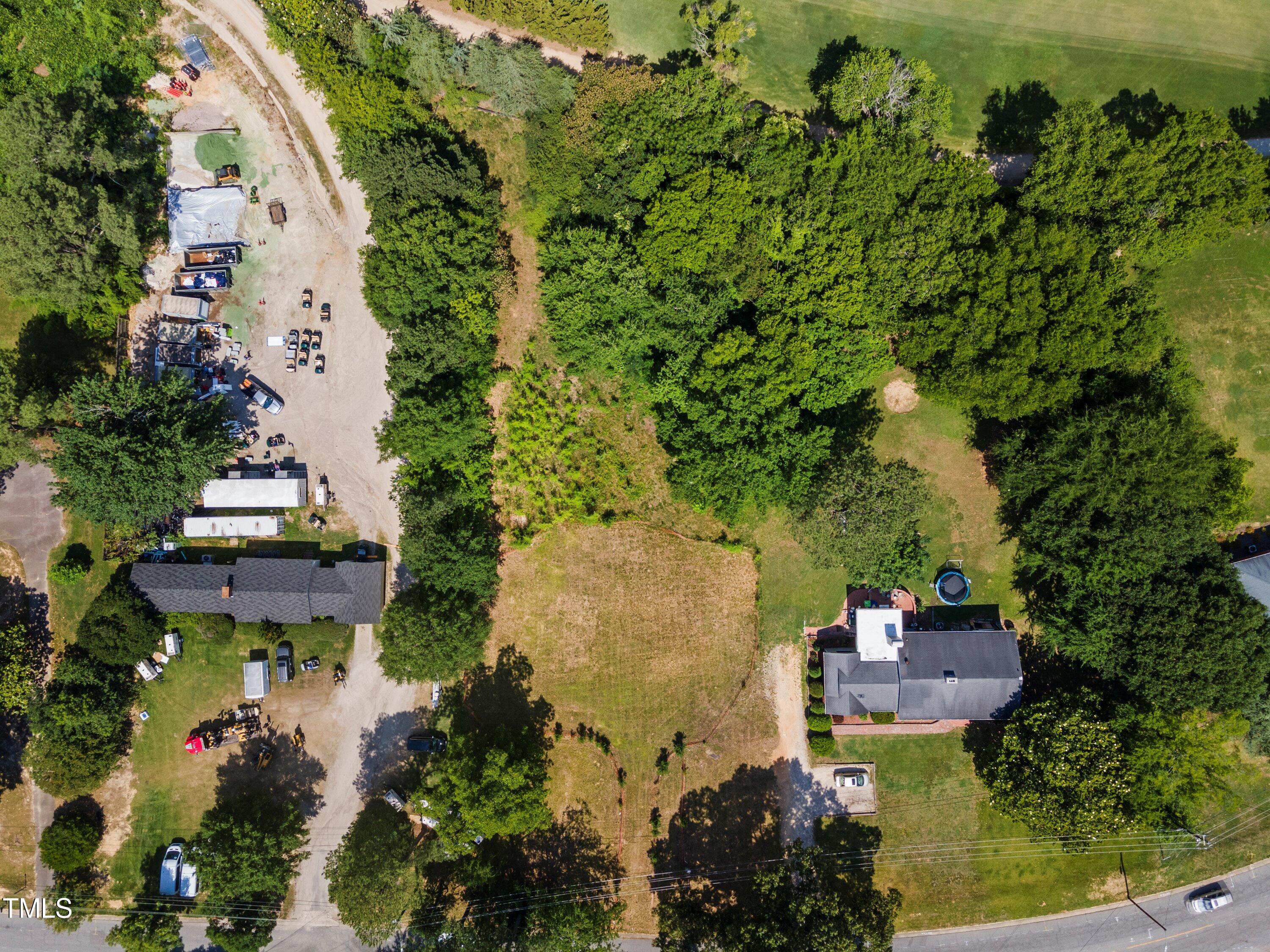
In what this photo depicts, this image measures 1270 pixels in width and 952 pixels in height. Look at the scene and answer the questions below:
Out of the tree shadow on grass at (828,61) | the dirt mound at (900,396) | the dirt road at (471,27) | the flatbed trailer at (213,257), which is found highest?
the dirt road at (471,27)

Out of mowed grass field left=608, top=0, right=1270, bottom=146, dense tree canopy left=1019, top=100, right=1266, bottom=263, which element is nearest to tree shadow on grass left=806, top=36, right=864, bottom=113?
mowed grass field left=608, top=0, right=1270, bottom=146

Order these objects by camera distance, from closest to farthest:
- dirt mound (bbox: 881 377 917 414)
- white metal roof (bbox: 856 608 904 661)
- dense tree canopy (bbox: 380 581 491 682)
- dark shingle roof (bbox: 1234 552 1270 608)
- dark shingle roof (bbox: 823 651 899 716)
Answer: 1. dense tree canopy (bbox: 380 581 491 682)
2. dark shingle roof (bbox: 1234 552 1270 608)
3. dark shingle roof (bbox: 823 651 899 716)
4. white metal roof (bbox: 856 608 904 661)
5. dirt mound (bbox: 881 377 917 414)

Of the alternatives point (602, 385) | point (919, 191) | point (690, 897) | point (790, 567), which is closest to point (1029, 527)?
point (790, 567)

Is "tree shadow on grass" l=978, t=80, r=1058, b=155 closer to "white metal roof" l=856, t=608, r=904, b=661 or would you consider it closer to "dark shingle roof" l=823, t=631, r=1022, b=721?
"white metal roof" l=856, t=608, r=904, b=661

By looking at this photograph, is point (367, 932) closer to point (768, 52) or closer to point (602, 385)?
point (602, 385)

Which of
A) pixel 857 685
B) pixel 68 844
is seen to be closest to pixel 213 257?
pixel 68 844

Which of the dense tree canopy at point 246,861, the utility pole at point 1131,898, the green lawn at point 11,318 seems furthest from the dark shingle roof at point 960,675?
the green lawn at point 11,318

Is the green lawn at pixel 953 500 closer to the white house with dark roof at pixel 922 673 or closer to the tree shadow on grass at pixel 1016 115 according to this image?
the white house with dark roof at pixel 922 673
